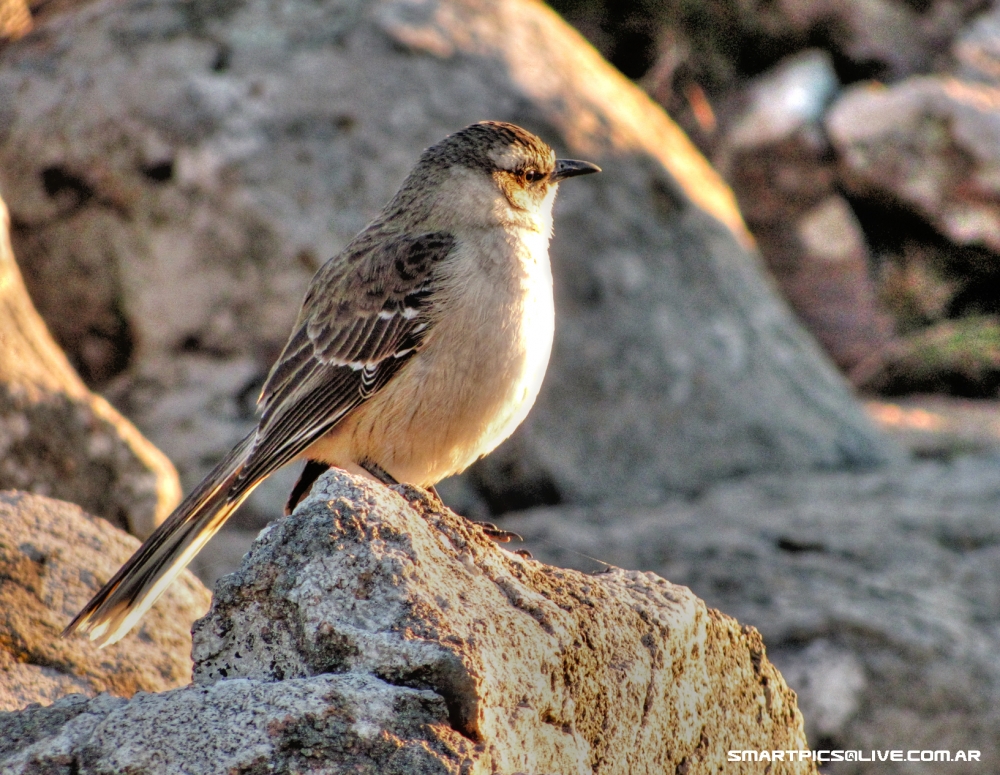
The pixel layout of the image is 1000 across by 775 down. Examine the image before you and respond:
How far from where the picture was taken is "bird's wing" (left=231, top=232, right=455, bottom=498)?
475cm

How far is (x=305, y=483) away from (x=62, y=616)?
1313 millimetres

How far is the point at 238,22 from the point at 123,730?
27.1 feet

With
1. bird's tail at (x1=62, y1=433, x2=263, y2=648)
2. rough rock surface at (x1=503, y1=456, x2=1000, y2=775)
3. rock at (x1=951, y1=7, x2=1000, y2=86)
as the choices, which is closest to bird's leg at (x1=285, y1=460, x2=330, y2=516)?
bird's tail at (x1=62, y1=433, x2=263, y2=648)

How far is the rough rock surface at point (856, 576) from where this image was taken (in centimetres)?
611

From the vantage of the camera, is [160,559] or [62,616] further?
[160,559]

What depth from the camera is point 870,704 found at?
6141 mm

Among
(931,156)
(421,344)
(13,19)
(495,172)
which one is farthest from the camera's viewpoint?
(931,156)

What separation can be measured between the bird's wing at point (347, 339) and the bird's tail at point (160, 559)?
0.52ft

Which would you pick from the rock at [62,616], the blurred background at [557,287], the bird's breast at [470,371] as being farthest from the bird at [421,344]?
the blurred background at [557,287]

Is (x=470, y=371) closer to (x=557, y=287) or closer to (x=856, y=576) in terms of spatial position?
(x=856, y=576)

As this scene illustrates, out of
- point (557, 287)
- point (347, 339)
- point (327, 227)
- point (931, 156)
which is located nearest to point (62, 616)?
point (347, 339)

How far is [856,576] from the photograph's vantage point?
24.4ft

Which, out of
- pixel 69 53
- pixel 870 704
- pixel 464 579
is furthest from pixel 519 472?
pixel 464 579

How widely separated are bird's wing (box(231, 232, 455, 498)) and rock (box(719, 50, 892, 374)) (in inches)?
386
